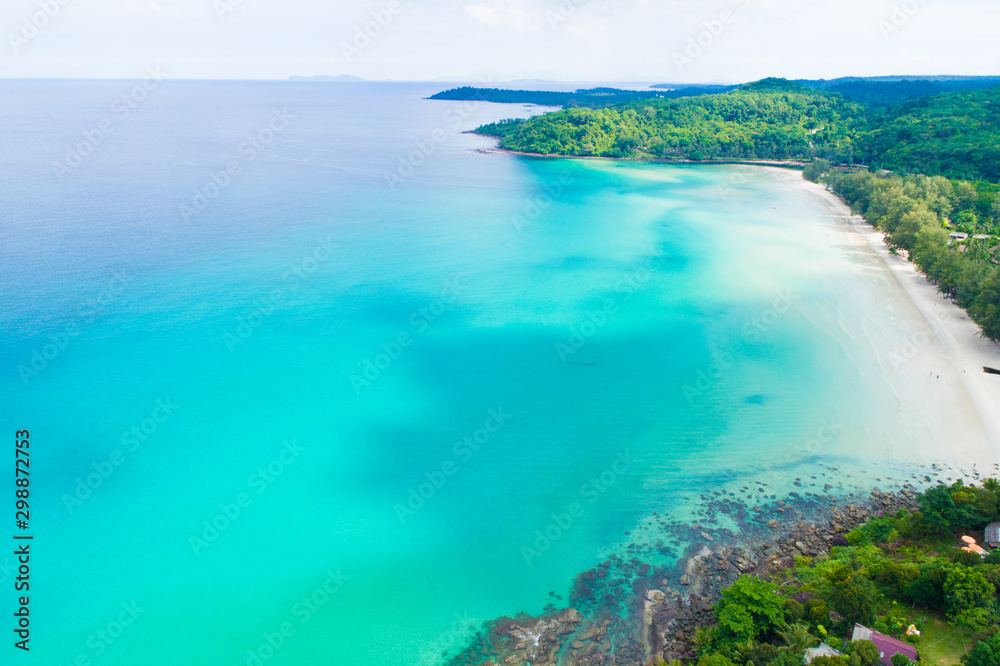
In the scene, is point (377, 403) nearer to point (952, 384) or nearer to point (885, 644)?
point (885, 644)

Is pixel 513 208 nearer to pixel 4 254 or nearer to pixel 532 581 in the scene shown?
A: pixel 4 254

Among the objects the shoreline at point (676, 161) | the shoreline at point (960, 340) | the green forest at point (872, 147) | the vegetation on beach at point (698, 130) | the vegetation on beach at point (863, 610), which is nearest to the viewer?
the vegetation on beach at point (863, 610)

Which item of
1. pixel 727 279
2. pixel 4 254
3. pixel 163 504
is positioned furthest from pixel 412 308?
pixel 4 254

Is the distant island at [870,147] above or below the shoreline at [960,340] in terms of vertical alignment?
above

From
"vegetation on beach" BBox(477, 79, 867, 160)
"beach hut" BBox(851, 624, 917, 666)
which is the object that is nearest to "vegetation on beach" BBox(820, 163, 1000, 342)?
"beach hut" BBox(851, 624, 917, 666)

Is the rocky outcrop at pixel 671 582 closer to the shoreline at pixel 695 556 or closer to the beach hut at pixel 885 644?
the shoreline at pixel 695 556

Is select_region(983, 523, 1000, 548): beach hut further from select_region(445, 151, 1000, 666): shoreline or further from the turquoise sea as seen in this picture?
the turquoise sea

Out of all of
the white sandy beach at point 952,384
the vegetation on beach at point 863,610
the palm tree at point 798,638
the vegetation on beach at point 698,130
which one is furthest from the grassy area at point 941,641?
the vegetation on beach at point 698,130
